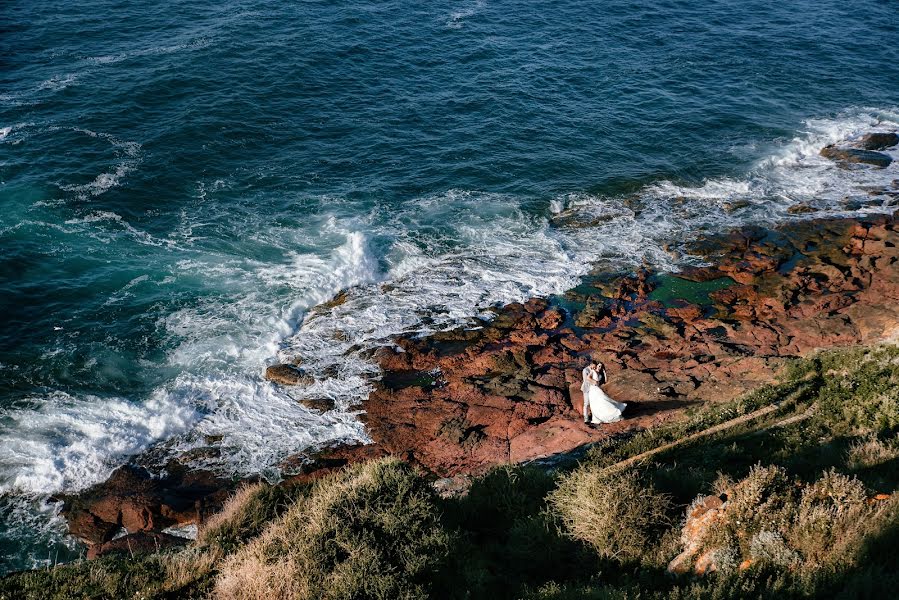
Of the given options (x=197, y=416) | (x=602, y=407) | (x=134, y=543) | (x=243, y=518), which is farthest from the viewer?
(x=197, y=416)

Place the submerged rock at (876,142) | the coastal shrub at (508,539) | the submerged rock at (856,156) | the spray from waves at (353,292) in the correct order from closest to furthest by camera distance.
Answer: the coastal shrub at (508,539)
the spray from waves at (353,292)
the submerged rock at (856,156)
the submerged rock at (876,142)

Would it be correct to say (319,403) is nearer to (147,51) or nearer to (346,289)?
(346,289)

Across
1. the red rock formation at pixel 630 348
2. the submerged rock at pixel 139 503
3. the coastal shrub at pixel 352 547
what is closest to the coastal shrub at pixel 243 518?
the coastal shrub at pixel 352 547

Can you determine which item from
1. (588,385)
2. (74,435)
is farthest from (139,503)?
(588,385)

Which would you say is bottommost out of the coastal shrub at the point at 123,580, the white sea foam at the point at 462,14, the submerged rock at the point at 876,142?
the submerged rock at the point at 876,142

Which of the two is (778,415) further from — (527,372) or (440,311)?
(440,311)

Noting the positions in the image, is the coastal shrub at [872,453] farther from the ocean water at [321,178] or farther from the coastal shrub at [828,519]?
the ocean water at [321,178]

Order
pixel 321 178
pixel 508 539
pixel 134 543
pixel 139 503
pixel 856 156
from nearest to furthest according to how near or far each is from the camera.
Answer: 1. pixel 508 539
2. pixel 134 543
3. pixel 139 503
4. pixel 321 178
5. pixel 856 156
